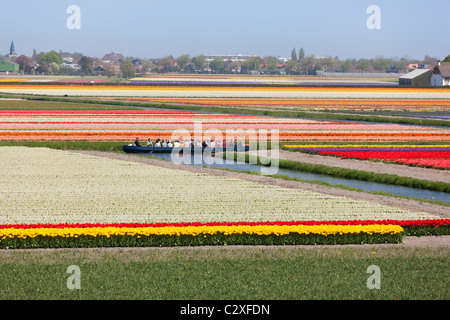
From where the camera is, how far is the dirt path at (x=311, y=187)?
104ft

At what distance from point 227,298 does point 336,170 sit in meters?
23.7

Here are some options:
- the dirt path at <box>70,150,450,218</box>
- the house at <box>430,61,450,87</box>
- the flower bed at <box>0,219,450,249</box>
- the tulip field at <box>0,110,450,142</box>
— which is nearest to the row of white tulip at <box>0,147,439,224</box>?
the dirt path at <box>70,150,450,218</box>

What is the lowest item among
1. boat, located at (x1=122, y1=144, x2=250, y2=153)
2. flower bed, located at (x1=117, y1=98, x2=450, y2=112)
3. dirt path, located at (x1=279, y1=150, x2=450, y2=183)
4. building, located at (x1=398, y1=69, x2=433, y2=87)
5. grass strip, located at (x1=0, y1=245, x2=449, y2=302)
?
grass strip, located at (x1=0, y1=245, x2=449, y2=302)

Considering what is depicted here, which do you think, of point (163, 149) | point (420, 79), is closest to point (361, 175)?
point (163, 149)

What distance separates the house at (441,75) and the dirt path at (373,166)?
120901mm

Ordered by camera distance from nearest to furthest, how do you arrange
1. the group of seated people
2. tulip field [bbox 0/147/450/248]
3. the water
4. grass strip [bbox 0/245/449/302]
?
grass strip [bbox 0/245/449/302], tulip field [bbox 0/147/450/248], the water, the group of seated people

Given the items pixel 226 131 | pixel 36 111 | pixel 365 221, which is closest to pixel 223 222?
pixel 365 221

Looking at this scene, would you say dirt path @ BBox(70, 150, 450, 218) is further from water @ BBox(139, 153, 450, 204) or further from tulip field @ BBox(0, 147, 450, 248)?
water @ BBox(139, 153, 450, 204)

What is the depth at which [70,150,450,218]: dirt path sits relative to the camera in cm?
3162

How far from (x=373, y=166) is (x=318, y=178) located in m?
4.93

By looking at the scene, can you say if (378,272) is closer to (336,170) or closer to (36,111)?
(336,170)

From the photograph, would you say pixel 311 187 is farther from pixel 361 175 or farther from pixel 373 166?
pixel 373 166

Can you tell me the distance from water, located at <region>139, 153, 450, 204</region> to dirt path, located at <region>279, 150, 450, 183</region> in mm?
2387
